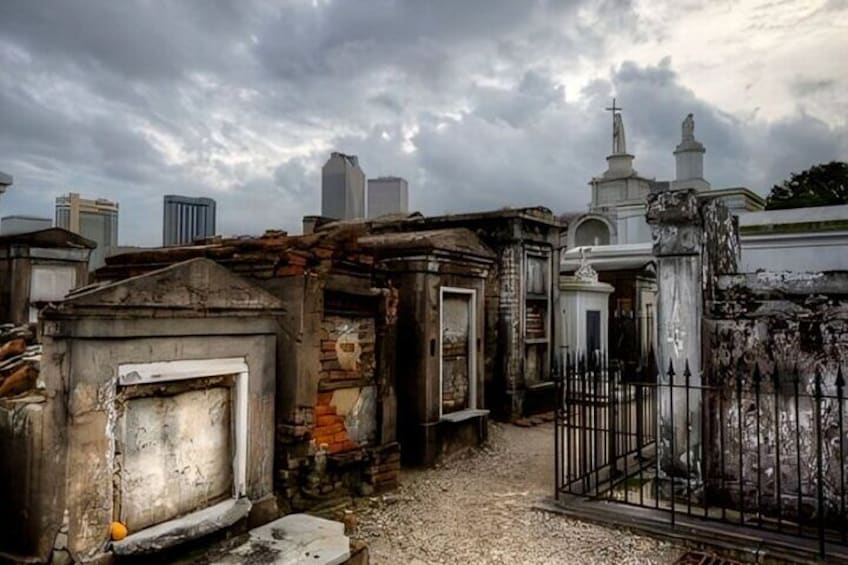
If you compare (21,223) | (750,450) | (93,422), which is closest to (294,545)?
(93,422)

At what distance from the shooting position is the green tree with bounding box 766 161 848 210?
2416 centimetres

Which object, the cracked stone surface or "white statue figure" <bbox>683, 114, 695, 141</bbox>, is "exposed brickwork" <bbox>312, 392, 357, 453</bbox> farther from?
"white statue figure" <bbox>683, 114, 695, 141</bbox>

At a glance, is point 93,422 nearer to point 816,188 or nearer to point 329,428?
point 329,428

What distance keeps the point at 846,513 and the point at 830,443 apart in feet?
1.86

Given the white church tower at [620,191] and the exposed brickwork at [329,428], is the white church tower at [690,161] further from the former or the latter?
the exposed brickwork at [329,428]

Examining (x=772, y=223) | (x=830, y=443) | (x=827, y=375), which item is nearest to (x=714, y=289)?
(x=827, y=375)

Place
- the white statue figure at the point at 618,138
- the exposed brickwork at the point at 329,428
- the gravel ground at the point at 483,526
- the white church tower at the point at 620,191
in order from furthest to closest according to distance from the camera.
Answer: the white statue figure at the point at 618,138
the white church tower at the point at 620,191
the exposed brickwork at the point at 329,428
the gravel ground at the point at 483,526

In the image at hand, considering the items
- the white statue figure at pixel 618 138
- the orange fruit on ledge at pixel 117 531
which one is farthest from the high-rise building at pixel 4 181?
the white statue figure at pixel 618 138

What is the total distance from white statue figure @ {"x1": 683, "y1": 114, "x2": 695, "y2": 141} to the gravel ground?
19478mm

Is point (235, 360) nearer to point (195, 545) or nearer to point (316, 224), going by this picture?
point (195, 545)

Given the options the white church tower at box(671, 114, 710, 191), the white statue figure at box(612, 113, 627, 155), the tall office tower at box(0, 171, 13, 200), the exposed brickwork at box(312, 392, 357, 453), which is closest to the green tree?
the white church tower at box(671, 114, 710, 191)

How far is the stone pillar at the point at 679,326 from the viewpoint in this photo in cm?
553

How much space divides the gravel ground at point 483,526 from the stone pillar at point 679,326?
1016 millimetres

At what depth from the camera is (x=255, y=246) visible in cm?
577
